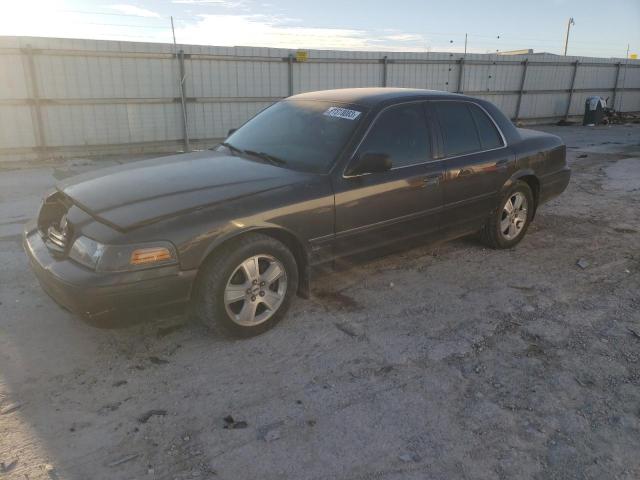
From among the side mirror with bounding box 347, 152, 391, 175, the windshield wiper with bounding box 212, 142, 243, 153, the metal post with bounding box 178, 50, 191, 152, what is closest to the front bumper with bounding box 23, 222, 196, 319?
the side mirror with bounding box 347, 152, 391, 175

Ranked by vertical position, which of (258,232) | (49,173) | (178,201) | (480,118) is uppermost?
(480,118)

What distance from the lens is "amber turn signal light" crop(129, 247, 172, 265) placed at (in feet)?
9.75

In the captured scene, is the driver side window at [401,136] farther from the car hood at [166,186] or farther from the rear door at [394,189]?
the car hood at [166,186]

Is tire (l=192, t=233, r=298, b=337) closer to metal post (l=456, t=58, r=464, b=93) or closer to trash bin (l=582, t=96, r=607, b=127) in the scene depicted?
metal post (l=456, t=58, r=464, b=93)

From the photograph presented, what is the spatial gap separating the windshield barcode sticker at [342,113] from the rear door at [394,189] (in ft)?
0.56

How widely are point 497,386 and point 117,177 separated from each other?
2.94 m

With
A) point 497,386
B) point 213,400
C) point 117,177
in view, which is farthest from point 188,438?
point 117,177

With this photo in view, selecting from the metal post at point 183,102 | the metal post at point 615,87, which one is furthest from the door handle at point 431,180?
the metal post at point 615,87

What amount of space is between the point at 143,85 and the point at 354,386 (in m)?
10.6

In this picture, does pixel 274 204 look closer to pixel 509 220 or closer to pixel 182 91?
pixel 509 220

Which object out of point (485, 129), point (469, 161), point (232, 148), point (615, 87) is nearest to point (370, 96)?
point (469, 161)

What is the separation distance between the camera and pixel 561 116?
20656 millimetres

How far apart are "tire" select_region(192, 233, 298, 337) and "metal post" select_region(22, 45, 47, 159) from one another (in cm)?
932

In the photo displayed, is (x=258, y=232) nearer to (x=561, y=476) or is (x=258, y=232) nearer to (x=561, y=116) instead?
(x=561, y=476)
